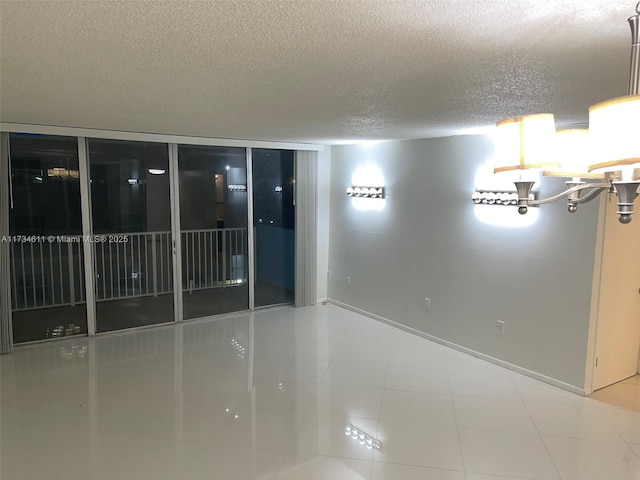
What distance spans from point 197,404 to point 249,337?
1635 mm

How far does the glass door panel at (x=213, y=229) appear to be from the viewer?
5.72 metres

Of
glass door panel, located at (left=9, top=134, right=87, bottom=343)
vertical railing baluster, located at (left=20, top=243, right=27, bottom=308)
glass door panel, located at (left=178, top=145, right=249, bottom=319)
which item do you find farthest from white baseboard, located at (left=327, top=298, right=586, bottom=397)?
vertical railing baluster, located at (left=20, top=243, right=27, bottom=308)

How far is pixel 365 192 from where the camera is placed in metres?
5.76

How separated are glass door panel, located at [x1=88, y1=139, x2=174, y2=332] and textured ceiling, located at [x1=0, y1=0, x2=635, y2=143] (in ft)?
5.64

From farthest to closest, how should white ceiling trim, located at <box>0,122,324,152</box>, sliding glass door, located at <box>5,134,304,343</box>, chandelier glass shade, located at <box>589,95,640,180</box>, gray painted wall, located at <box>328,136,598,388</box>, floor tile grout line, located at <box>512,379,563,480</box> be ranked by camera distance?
1. sliding glass door, located at <box>5,134,304,343</box>
2. white ceiling trim, located at <box>0,122,324,152</box>
3. gray painted wall, located at <box>328,136,598,388</box>
4. floor tile grout line, located at <box>512,379,563,480</box>
5. chandelier glass shade, located at <box>589,95,640,180</box>

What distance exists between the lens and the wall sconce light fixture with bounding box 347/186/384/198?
219 inches

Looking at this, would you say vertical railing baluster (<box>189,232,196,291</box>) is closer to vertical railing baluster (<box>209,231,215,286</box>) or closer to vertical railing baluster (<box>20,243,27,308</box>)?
vertical railing baluster (<box>209,231,215,286</box>)

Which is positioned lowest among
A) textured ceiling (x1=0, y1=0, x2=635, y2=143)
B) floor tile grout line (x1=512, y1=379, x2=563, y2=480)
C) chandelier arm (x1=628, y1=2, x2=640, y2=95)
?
floor tile grout line (x1=512, y1=379, x2=563, y2=480)

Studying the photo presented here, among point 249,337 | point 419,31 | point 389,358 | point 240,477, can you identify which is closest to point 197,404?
point 240,477

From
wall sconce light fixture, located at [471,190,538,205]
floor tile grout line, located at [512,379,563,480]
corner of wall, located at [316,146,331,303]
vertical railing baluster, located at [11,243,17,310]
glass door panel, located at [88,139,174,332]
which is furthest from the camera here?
corner of wall, located at [316,146,331,303]

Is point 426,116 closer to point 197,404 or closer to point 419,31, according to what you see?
point 419,31

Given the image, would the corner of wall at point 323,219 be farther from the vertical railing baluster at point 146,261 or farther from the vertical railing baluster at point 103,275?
the vertical railing baluster at point 103,275

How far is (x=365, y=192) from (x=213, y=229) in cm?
216

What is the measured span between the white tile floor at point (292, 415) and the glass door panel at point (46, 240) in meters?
0.43
